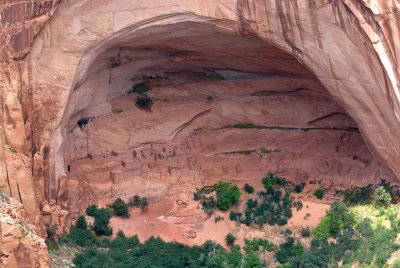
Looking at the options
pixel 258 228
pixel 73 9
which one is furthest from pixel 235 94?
pixel 73 9

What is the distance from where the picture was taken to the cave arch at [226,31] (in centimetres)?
4875

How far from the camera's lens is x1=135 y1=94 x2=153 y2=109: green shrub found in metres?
56.0

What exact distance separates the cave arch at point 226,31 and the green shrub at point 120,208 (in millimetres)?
3909

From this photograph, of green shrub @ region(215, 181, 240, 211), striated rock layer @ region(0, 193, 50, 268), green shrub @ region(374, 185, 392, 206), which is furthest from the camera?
green shrub @ region(215, 181, 240, 211)

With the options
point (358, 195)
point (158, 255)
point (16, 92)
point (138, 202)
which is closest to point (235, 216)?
point (138, 202)

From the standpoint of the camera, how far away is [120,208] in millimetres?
53812

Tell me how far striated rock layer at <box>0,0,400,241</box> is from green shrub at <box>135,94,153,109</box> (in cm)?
305

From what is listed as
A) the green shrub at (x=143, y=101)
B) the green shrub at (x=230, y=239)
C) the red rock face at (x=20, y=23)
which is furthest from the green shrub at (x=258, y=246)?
the red rock face at (x=20, y=23)

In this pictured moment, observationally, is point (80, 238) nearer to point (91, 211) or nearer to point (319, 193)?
point (91, 211)

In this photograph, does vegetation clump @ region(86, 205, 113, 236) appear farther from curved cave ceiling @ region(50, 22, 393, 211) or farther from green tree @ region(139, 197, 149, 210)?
green tree @ region(139, 197, 149, 210)

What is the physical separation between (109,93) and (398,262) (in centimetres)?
1538

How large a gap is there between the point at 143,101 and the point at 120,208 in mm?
5321

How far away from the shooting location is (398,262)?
158ft

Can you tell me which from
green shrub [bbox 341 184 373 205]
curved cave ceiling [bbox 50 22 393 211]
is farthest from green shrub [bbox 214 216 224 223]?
green shrub [bbox 341 184 373 205]
